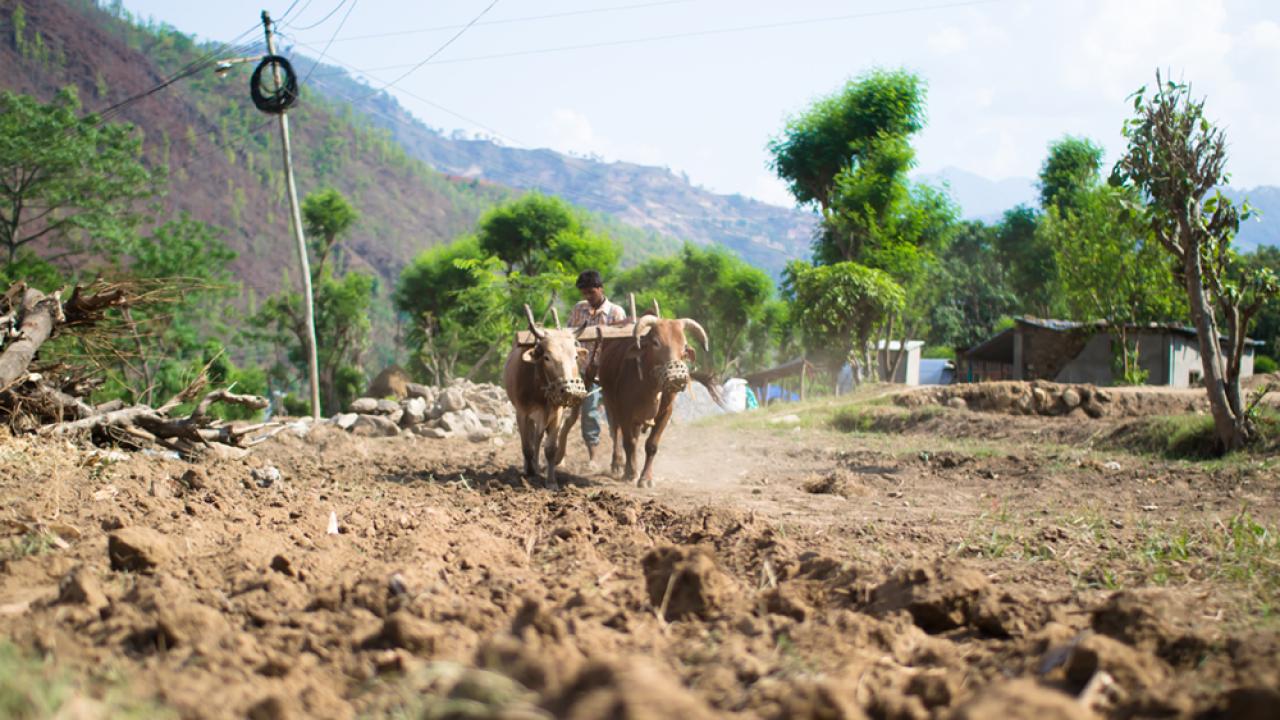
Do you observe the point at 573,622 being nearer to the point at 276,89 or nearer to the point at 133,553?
the point at 133,553

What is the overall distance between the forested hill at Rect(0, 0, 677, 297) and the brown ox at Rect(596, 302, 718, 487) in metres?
89.6

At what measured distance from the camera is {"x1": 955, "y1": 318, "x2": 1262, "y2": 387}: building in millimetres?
27859

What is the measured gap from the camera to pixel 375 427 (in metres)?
16.0

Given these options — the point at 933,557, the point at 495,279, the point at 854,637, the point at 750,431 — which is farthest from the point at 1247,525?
the point at 495,279

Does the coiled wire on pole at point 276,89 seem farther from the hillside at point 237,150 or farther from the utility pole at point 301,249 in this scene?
→ the hillside at point 237,150

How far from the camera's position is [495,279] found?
34.0 m

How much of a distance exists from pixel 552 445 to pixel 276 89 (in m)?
14.6

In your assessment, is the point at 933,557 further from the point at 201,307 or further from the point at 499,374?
the point at 201,307

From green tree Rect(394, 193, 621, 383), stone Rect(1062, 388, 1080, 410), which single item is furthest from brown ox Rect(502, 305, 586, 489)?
green tree Rect(394, 193, 621, 383)

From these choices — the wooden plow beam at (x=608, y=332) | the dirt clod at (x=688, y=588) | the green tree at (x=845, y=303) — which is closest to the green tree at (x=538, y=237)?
the green tree at (x=845, y=303)

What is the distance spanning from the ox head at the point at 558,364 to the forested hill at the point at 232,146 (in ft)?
297

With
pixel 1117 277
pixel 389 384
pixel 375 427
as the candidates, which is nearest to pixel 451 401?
pixel 375 427

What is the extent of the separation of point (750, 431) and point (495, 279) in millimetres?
19211

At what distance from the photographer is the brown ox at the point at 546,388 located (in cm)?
867
